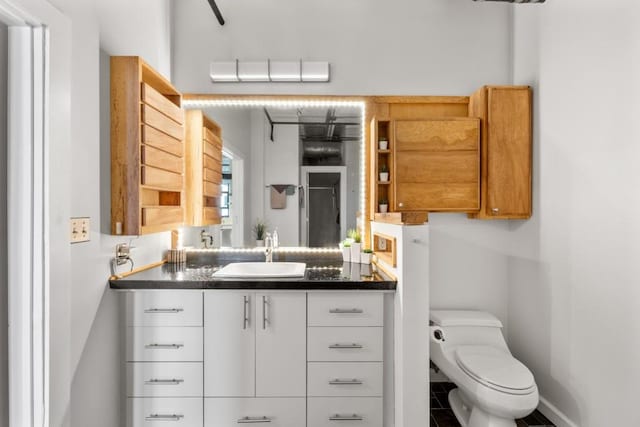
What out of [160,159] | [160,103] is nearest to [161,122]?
[160,103]

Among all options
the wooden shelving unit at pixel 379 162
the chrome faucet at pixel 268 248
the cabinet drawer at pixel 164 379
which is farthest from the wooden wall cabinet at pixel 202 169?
the wooden shelving unit at pixel 379 162

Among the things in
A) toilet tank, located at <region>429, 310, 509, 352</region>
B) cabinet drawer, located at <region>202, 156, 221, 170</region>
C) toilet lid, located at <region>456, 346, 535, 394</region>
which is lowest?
toilet lid, located at <region>456, 346, 535, 394</region>

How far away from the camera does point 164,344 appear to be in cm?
191

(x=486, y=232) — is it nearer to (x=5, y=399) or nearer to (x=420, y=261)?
(x=420, y=261)

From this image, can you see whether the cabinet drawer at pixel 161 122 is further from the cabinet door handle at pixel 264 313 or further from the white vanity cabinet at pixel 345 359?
the white vanity cabinet at pixel 345 359

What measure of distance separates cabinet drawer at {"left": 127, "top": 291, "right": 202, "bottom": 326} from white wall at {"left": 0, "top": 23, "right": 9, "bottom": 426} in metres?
0.56

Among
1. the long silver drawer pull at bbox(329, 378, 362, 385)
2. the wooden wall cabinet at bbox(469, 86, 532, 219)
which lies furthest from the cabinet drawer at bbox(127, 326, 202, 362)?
the wooden wall cabinet at bbox(469, 86, 532, 219)

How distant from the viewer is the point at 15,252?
1.42 m

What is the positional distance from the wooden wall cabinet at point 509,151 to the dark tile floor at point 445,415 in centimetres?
123

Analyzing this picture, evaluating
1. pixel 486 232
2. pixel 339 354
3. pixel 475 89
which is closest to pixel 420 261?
pixel 339 354

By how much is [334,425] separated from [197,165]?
180 cm

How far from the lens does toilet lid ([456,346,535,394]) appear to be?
5.82 ft

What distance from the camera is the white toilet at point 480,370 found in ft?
5.77

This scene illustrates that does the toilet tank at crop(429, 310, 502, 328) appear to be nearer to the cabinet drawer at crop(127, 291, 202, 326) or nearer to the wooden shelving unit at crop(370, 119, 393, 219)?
the wooden shelving unit at crop(370, 119, 393, 219)
